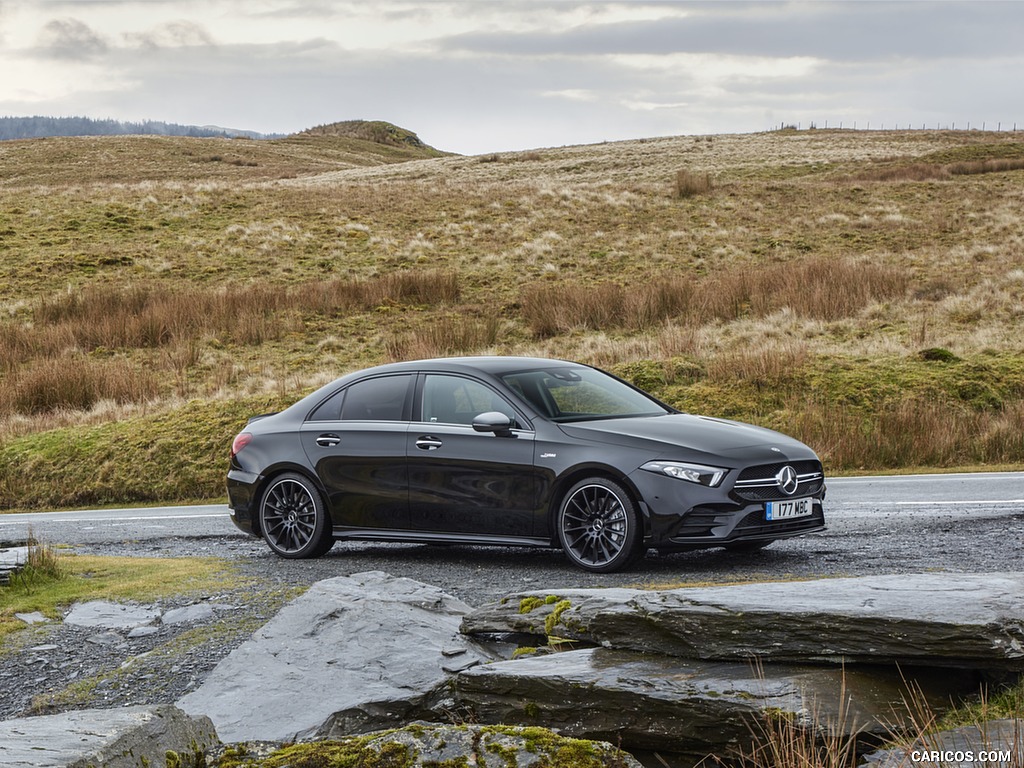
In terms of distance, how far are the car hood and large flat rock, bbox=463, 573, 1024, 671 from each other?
3.06 m

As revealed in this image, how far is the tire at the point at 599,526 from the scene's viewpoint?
8.84 meters

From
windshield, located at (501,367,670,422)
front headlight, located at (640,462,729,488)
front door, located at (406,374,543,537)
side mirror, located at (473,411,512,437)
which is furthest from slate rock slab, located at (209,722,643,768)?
windshield, located at (501,367,670,422)

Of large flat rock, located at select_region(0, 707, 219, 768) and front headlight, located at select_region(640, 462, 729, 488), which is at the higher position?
front headlight, located at select_region(640, 462, 729, 488)

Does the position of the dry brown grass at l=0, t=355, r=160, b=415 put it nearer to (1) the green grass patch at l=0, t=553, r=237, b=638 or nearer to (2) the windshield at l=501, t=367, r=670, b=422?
(1) the green grass patch at l=0, t=553, r=237, b=638

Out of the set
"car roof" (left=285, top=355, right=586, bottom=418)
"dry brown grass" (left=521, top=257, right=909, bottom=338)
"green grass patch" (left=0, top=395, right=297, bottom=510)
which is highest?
"dry brown grass" (left=521, top=257, right=909, bottom=338)

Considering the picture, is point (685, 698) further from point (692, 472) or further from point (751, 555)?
point (751, 555)

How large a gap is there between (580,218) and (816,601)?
41554mm

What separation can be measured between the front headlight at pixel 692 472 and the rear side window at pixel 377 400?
7.92ft

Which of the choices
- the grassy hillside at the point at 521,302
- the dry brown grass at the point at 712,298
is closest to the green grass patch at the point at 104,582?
the grassy hillside at the point at 521,302

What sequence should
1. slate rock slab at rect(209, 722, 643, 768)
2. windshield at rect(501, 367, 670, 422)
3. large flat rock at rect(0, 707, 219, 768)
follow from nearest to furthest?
large flat rock at rect(0, 707, 219, 768) → slate rock slab at rect(209, 722, 643, 768) → windshield at rect(501, 367, 670, 422)

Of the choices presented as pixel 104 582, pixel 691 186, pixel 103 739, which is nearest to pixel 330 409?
pixel 104 582

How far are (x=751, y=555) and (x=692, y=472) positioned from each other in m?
1.34

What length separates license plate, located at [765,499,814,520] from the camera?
8.93 meters

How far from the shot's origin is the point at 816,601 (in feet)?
17.4
